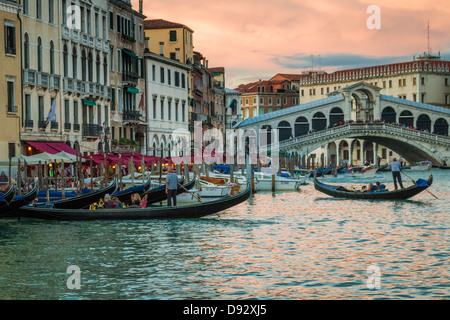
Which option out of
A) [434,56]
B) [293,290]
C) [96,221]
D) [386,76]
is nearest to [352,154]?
[386,76]

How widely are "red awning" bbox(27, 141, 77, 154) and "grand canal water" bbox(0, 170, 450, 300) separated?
7.65m

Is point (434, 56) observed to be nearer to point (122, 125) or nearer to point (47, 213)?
point (122, 125)

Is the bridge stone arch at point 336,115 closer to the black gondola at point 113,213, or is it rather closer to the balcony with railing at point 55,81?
the balcony with railing at point 55,81

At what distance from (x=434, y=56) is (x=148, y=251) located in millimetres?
81618

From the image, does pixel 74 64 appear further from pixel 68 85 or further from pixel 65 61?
pixel 68 85

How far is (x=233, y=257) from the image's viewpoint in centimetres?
1345

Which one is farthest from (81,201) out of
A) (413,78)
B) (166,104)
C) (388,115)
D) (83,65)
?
(413,78)

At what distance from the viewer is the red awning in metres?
26.9

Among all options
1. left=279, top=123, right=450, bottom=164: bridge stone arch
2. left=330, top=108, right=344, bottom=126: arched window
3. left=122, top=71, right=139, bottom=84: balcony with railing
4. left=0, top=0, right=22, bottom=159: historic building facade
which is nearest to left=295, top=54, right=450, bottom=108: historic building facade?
left=330, top=108, right=344, bottom=126: arched window

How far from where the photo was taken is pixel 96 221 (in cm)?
1906

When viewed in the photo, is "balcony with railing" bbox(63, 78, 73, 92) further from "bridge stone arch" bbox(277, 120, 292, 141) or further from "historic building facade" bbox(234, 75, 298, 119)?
"historic building facade" bbox(234, 75, 298, 119)

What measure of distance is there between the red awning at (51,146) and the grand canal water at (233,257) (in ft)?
25.1

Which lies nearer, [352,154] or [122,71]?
[122,71]

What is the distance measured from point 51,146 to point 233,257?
15.4 m
